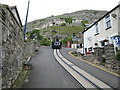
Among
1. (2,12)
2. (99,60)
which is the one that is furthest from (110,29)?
(2,12)

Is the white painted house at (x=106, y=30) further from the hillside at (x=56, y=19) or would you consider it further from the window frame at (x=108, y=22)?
the hillside at (x=56, y=19)

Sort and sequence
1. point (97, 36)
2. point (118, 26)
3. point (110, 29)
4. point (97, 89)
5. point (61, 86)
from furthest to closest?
1. point (97, 36)
2. point (110, 29)
3. point (118, 26)
4. point (61, 86)
5. point (97, 89)

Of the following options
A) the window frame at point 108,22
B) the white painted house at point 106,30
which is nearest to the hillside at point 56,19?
the white painted house at point 106,30

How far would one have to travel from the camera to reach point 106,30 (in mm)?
13570

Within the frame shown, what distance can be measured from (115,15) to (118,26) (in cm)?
121

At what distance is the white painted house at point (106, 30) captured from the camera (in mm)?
11398

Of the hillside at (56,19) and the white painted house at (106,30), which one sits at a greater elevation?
the hillside at (56,19)

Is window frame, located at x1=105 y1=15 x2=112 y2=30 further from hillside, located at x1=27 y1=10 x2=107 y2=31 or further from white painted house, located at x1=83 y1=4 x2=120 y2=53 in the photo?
hillside, located at x1=27 y1=10 x2=107 y2=31

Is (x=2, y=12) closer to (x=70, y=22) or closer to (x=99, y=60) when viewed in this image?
(x=99, y=60)

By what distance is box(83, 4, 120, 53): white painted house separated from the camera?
11.4 metres

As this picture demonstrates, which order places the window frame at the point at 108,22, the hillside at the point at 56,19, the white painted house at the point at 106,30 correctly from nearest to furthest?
the white painted house at the point at 106,30, the window frame at the point at 108,22, the hillside at the point at 56,19

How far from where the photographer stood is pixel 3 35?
11.9 feet

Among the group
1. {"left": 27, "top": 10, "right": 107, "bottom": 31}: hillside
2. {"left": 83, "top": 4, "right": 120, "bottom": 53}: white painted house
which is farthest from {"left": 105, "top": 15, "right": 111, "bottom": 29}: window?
{"left": 27, "top": 10, "right": 107, "bottom": 31}: hillside

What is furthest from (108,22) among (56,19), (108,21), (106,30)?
(56,19)
